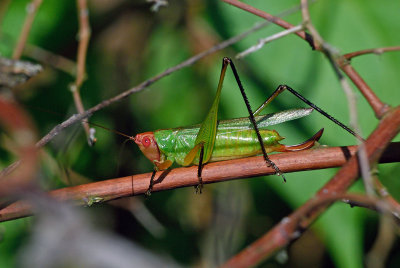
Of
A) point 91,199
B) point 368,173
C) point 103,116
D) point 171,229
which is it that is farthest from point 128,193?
point 103,116

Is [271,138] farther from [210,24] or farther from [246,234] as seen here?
[246,234]

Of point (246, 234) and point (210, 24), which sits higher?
point (210, 24)

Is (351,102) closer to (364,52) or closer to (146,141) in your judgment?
(364,52)

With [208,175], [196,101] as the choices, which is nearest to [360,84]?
[208,175]

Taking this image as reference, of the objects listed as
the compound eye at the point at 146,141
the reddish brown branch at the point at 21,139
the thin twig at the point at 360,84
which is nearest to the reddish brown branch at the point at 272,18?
the thin twig at the point at 360,84

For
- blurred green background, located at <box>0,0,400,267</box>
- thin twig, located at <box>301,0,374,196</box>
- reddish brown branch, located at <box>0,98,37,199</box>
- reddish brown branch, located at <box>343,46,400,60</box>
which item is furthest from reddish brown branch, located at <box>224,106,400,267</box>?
blurred green background, located at <box>0,0,400,267</box>

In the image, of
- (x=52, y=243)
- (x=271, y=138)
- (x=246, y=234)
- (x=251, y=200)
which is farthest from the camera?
(x=246, y=234)

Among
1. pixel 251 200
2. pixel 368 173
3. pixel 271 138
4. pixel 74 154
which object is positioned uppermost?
pixel 368 173

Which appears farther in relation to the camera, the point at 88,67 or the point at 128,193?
the point at 88,67

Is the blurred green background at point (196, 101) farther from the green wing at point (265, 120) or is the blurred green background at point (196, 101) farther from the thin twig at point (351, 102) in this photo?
the thin twig at point (351, 102)
